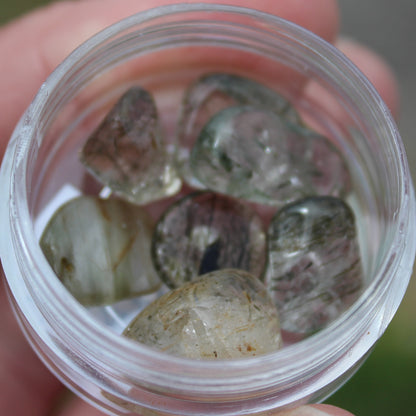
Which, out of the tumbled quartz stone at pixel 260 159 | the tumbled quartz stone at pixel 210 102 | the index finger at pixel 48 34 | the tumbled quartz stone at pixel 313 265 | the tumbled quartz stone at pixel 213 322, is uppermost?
the index finger at pixel 48 34

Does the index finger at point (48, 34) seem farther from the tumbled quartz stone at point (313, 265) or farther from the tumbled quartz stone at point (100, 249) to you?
the tumbled quartz stone at point (313, 265)

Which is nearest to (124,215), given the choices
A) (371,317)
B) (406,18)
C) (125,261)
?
(125,261)

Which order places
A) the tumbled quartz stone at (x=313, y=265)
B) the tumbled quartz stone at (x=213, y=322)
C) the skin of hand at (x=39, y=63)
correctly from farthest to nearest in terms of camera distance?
the skin of hand at (x=39, y=63) < the tumbled quartz stone at (x=313, y=265) < the tumbled quartz stone at (x=213, y=322)

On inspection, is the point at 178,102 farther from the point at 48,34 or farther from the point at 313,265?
the point at 313,265

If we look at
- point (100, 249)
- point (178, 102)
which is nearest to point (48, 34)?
point (178, 102)

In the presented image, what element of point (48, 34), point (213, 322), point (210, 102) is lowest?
point (213, 322)

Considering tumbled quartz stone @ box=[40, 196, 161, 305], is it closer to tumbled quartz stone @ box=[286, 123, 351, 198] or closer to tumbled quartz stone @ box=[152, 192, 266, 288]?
tumbled quartz stone @ box=[152, 192, 266, 288]

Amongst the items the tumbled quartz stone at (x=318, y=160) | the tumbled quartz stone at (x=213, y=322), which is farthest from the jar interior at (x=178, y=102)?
the tumbled quartz stone at (x=213, y=322)

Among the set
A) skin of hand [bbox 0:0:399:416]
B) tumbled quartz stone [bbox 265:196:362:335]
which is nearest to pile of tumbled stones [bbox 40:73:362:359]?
tumbled quartz stone [bbox 265:196:362:335]
